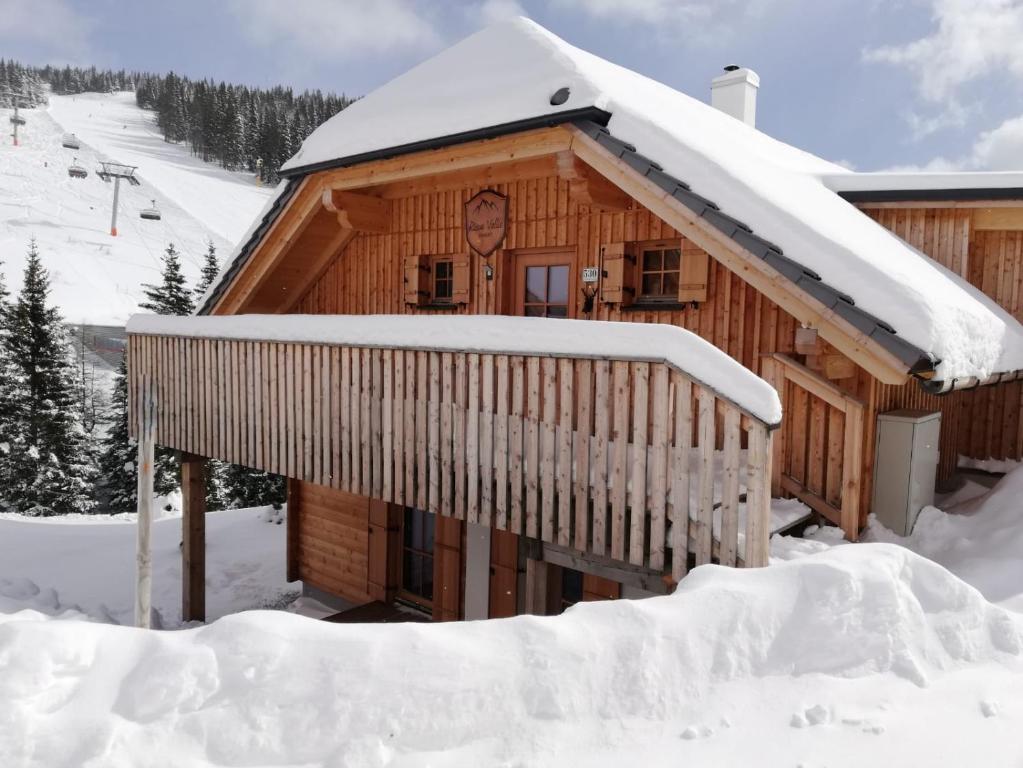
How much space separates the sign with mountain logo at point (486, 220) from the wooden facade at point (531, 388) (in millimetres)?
118

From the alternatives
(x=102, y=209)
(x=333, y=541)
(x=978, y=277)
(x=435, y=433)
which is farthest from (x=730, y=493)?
(x=102, y=209)

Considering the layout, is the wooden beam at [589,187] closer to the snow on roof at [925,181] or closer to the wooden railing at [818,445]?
the wooden railing at [818,445]

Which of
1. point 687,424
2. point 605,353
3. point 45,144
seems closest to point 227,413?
point 605,353

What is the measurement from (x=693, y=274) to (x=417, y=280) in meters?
3.70

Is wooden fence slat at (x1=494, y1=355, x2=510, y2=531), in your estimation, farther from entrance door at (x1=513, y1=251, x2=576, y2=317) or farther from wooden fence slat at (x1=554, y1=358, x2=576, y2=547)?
entrance door at (x1=513, y1=251, x2=576, y2=317)

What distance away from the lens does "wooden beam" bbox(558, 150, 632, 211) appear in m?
6.69

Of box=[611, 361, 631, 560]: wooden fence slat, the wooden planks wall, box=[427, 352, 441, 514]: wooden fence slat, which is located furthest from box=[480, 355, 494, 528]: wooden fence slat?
the wooden planks wall

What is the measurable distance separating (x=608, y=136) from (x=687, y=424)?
295 cm

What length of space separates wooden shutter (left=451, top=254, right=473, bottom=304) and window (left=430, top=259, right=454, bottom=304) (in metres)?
0.27

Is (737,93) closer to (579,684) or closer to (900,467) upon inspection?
(900,467)


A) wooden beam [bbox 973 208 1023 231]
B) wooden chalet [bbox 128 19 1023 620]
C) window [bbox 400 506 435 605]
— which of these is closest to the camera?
wooden chalet [bbox 128 19 1023 620]

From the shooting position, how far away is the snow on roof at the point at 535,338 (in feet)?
14.1

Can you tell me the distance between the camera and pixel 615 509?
487 centimetres

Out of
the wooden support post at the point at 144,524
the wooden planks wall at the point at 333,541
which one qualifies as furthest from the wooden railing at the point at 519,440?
the wooden planks wall at the point at 333,541
